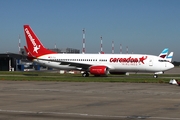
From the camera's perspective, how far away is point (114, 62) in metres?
53.7

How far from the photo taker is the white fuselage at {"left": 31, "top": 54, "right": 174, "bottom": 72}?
52.6 m

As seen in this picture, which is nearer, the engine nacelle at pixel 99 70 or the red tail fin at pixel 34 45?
the engine nacelle at pixel 99 70

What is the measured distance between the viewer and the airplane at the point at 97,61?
172 feet

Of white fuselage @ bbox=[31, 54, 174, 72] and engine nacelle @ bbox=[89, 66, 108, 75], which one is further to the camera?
white fuselage @ bbox=[31, 54, 174, 72]

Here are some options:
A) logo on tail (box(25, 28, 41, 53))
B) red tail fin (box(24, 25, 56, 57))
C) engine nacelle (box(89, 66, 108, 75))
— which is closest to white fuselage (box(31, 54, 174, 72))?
red tail fin (box(24, 25, 56, 57))

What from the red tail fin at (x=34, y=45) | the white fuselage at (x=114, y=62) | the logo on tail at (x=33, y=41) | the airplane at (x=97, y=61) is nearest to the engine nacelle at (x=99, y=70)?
the airplane at (x=97, y=61)

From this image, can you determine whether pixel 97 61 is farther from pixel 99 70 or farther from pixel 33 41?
pixel 33 41

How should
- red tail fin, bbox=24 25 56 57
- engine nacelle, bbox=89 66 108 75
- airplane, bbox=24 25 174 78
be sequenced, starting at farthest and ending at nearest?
1. red tail fin, bbox=24 25 56 57
2. airplane, bbox=24 25 174 78
3. engine nacelle, bbox=89 66 108 75

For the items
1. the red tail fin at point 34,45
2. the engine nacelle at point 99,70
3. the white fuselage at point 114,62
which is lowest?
the engine nacelle at point 99,70

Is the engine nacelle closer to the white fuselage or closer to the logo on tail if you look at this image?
the white fuselage

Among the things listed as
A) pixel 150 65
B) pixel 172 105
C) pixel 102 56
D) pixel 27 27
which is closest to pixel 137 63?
pixel 150 65

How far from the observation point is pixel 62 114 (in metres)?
14.3

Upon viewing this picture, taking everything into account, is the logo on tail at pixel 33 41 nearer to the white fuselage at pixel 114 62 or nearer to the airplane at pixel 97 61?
the airplane at pixel 97 61

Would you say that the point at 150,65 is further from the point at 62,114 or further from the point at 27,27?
the point at 62,114
